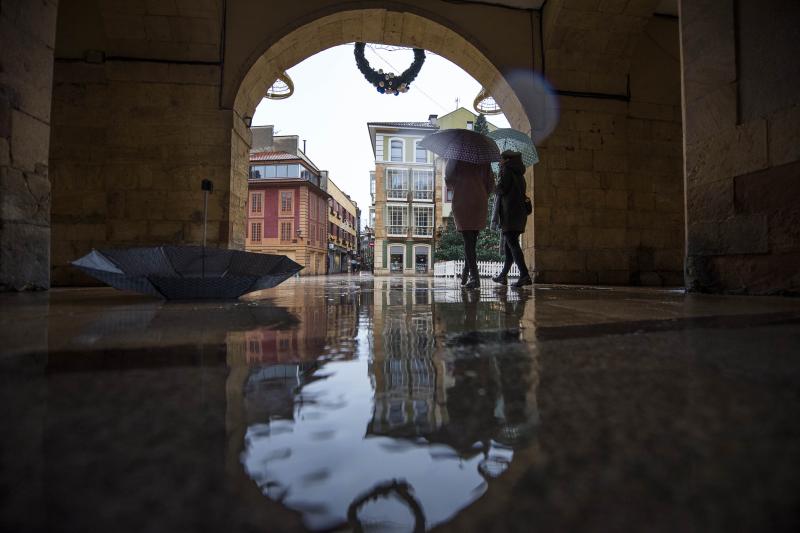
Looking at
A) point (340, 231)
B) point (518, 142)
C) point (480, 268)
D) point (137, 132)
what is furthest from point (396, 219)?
point (137, 132)

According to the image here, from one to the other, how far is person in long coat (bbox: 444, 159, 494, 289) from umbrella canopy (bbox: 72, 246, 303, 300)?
279cm

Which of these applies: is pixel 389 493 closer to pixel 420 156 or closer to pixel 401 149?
pixel 420 156

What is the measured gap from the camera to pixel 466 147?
16.9 ft

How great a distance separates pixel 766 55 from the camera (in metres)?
2.96

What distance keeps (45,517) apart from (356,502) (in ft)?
0.75

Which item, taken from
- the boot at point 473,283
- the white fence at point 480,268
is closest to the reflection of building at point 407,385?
the boot at point 473,283

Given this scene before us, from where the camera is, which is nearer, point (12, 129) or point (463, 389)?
point (463, 389)

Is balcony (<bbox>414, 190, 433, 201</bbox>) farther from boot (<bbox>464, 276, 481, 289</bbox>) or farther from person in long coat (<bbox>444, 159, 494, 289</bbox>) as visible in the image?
boot (<bbox>464, 276, 481, 289</bbox>)

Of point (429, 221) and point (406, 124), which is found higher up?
point (406, 124)

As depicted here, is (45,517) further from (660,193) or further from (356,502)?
(660,193)

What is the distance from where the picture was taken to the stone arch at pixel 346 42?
21.3ft

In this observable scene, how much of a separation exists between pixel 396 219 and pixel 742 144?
2776cm

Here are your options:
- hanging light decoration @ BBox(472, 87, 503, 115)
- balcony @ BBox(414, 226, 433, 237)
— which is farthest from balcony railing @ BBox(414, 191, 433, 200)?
hanging light decoration @ BBox(472, 87, 503, 115)

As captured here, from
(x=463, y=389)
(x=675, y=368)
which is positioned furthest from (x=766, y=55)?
(x=463, y=389)
